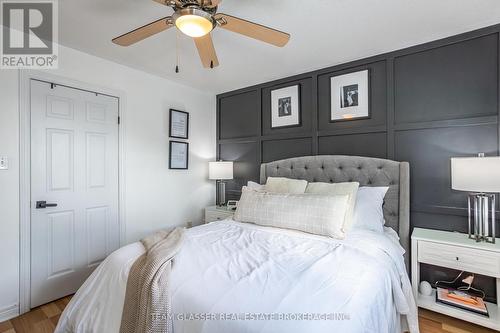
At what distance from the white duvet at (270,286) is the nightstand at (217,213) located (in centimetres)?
120

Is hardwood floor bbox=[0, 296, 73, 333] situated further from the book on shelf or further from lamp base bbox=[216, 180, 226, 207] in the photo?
the book on shelf

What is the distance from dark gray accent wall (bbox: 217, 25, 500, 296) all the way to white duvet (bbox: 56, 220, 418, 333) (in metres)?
0.81

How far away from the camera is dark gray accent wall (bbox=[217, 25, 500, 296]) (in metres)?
2.11

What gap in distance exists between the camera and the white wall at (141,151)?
2113mm

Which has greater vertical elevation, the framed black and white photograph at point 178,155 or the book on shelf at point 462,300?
the framed black and white photograph at point 178,155

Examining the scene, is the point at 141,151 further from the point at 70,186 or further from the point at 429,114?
the point at 429,114

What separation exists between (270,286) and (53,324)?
2.05m

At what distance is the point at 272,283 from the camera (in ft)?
3.87

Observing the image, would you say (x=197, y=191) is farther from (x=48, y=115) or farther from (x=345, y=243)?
(x=345, y=243)

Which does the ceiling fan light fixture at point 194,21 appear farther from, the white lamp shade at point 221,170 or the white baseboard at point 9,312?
the white baseboard at point 9,312

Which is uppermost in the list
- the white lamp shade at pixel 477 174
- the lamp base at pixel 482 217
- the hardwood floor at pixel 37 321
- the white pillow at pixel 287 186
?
the white lamp shade at pixel 477 174

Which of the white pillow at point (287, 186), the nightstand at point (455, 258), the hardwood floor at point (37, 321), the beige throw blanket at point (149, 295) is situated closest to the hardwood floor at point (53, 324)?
the hardwood floor at point (37, 321)

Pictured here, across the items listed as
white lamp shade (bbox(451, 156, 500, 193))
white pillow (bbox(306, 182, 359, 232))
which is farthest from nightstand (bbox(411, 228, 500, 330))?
white pillow (bbox(306, 182, 359, 232))

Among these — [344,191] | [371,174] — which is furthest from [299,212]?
[371,174]
